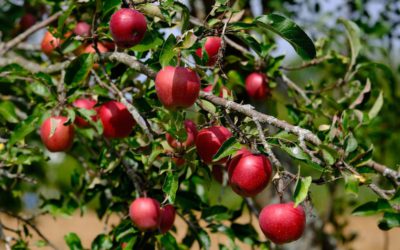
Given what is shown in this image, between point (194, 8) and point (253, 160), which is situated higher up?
point (253, 160)

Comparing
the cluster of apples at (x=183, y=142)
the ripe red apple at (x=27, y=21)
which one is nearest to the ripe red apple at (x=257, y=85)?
the cluster of apples at (x=183, y=142)

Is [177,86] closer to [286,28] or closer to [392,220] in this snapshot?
[286,28]

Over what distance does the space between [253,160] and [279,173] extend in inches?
3.3

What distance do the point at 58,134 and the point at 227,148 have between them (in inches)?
24.2

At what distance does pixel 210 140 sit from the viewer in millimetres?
1286

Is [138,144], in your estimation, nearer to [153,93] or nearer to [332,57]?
[153,93]

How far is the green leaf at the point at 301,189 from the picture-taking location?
113 centimetres

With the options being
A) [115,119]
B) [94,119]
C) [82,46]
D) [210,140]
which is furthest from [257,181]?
[82,46]

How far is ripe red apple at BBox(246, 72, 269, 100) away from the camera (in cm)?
199

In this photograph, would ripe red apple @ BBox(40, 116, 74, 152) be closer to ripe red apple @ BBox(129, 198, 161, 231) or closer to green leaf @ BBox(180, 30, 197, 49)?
ripe red apple @ BBox(129, 198, 161, 231)

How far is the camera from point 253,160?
1.22 metres

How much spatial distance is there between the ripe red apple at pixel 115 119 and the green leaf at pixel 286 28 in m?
0.46

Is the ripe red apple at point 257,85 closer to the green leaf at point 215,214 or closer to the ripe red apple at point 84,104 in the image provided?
the green leaf at point 215,214

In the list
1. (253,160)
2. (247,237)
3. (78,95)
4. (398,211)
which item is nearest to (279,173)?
(253,160)
